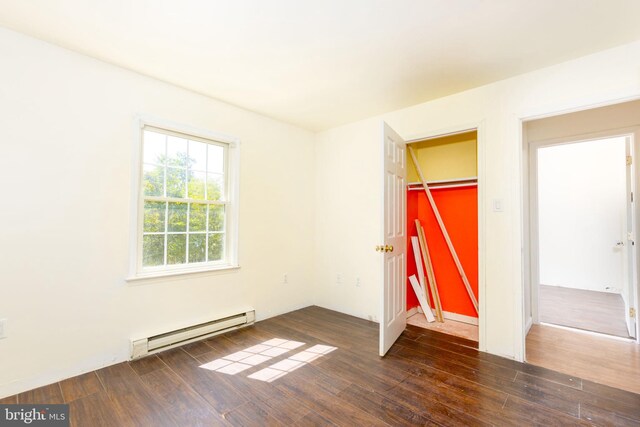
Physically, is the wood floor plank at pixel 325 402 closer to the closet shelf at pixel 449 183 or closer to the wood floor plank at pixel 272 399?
the wood floor plank at pixel 272 399

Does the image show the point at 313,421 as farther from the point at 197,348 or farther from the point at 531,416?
the point at 197,348

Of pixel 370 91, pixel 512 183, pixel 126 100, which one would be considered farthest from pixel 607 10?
pixel 126 100

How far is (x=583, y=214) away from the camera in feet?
16.1

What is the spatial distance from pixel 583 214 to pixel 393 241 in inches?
172

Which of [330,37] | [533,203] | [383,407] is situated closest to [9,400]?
[383,407]

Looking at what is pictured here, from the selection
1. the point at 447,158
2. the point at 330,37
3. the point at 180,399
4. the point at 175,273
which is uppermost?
the point at 330,37

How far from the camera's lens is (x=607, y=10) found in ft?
5.66

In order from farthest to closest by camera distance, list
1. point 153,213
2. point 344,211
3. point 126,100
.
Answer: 1. point 344,211
2. point 153,213
3. point 126,100

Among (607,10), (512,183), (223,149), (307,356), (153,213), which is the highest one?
(607,10)

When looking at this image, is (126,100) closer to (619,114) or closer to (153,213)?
(153,213)

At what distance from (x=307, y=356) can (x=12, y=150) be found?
271 centimetres

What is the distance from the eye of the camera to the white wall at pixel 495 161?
2.20 metres

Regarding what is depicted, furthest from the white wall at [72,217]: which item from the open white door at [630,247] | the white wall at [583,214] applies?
the white wall at [583,214]

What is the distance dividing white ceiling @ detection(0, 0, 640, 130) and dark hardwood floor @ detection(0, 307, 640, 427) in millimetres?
2484
